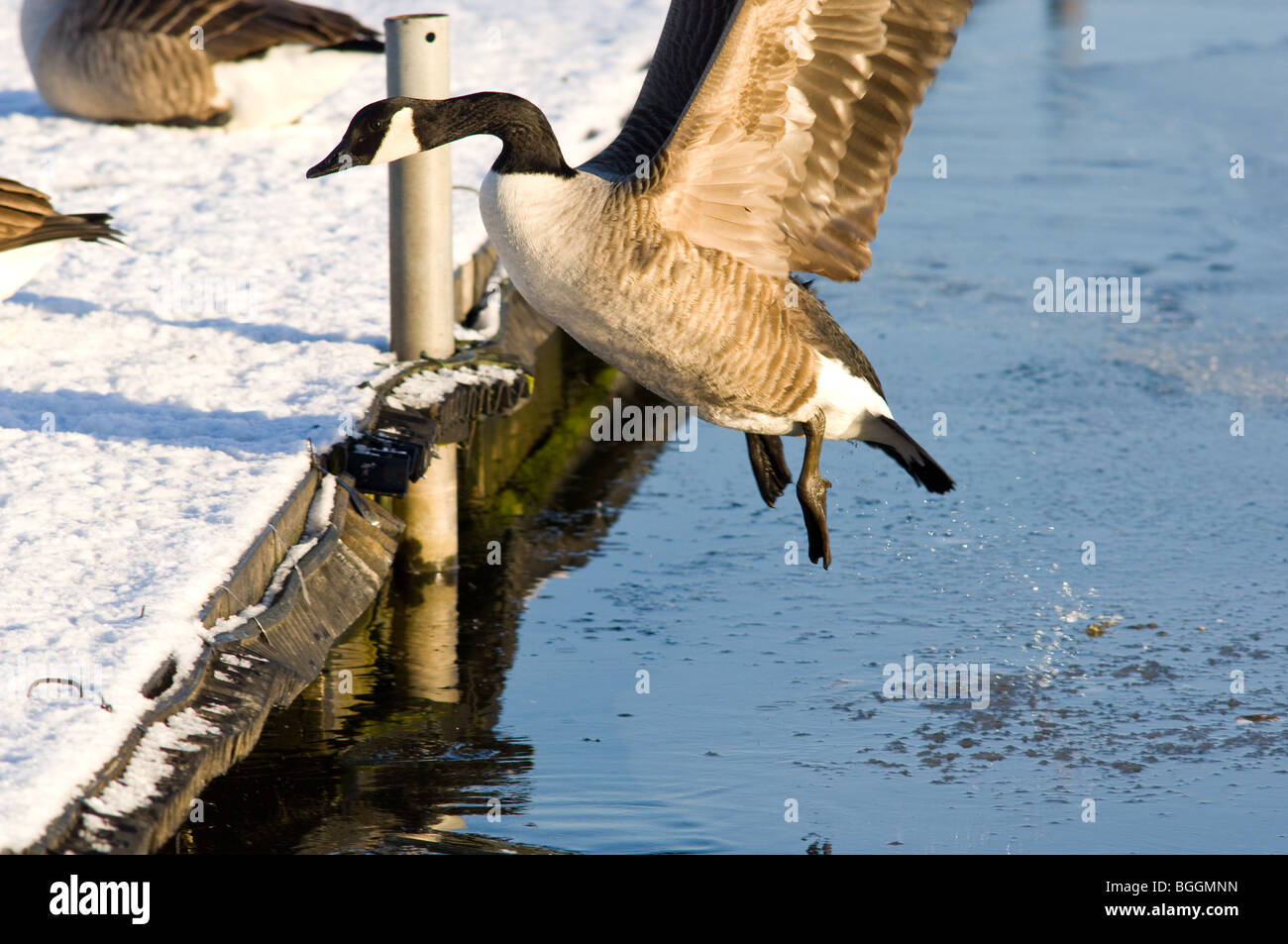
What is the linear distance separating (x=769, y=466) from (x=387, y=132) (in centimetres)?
166

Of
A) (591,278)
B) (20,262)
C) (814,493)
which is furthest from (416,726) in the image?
(20,262)

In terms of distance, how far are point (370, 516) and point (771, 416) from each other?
120 cm

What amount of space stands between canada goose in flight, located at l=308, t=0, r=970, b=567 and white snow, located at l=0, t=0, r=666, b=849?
1068 mm

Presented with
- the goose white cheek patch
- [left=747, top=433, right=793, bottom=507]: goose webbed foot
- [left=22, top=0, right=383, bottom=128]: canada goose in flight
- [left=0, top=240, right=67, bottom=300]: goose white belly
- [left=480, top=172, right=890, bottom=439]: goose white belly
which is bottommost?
[left=747, top=433, right=793, bottom=507]: goose webbed foot

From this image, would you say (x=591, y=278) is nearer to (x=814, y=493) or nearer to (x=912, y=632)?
(x=814, y=493)

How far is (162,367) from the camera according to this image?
5598 mm

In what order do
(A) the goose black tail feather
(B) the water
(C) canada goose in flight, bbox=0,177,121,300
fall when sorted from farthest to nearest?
(C) canada goose in flight, bbox=0,177,121,300
(A) the goose black tail feather
(B) the water

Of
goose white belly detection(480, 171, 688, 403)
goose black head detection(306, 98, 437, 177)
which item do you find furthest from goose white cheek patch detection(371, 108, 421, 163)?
goose white belly detection(480, 171, 688, 403)

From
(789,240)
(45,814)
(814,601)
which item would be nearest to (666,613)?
(814,601)

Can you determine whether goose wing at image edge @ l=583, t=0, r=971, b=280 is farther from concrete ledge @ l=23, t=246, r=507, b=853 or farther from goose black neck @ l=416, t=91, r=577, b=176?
concrete ledge @ l=23, t=246, r=507, b=853

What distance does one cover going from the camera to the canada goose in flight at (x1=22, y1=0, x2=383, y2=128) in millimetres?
8273

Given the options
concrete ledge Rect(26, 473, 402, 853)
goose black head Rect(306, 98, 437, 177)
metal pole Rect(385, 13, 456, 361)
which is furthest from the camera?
metal pole Rect(385, 13, 456, 361)

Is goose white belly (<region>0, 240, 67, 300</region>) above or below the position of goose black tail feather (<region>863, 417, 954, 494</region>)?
above

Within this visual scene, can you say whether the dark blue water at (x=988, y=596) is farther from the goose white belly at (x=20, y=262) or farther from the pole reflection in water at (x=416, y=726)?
the goose white belly at (x=20, y=262)
